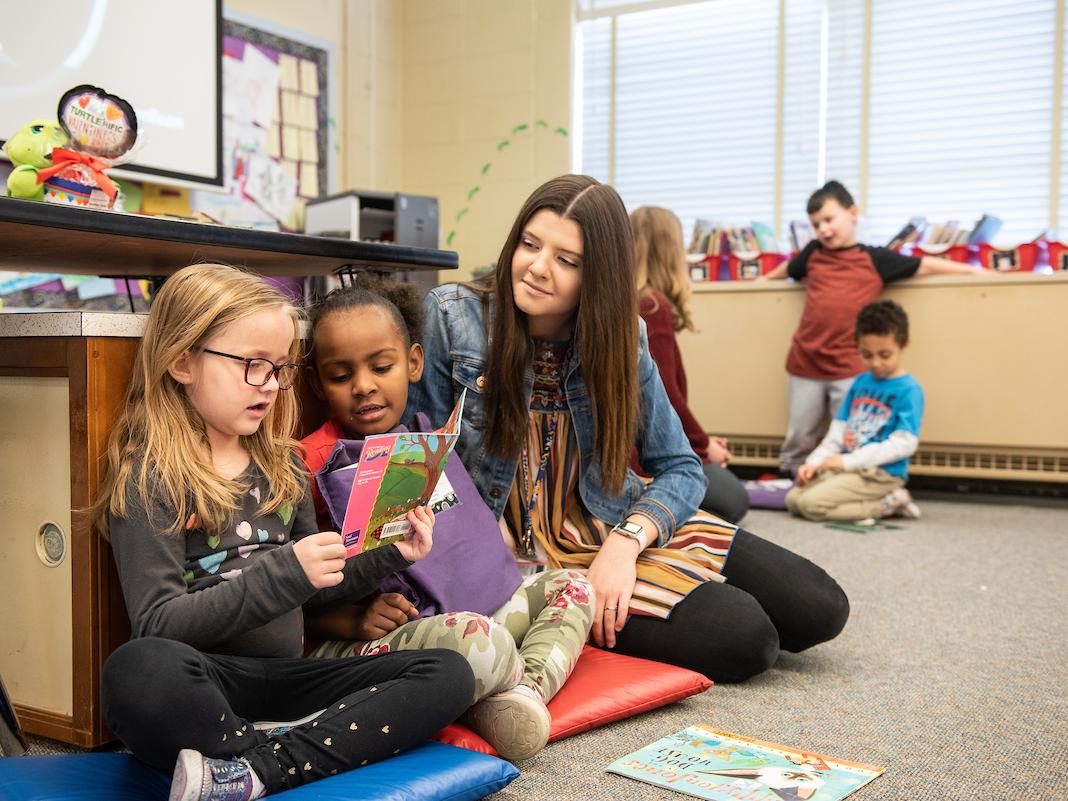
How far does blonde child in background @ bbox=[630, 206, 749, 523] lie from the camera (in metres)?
2.78

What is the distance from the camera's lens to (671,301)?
2.92 metres

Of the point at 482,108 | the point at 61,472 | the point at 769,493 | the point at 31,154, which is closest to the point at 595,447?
the point at 61,472

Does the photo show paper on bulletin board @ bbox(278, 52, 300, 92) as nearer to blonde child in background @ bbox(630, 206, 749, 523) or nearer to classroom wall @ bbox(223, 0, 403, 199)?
classroom wall @ bbox(223, 0, 403, 199)

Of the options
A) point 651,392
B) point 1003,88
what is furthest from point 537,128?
point 651,392

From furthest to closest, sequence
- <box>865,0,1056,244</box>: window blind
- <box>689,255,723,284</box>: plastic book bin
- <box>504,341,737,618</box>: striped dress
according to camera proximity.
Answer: <box>689,255,723,284</box>: plastic book bin < <box>865,0,1056,244</box>: window blind < <box>504,341,737,618</box>: striped dress

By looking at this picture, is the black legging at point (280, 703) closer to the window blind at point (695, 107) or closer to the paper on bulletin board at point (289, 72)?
the window blind at point (695, 107)

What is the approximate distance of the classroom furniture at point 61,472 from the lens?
1.23m

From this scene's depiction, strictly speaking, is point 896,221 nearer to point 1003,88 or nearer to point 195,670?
point 1003,88

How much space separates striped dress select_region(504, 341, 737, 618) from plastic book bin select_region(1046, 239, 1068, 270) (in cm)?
265

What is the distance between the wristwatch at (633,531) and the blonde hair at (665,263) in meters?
1.33

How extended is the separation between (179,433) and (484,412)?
56 centimetres

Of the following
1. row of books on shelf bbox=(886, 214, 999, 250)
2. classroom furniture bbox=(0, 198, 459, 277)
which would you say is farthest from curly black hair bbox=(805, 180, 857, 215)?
classroom furniture bbox=(0, 198, 459, 277)

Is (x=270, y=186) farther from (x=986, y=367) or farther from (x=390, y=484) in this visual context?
(x=390, y=484)

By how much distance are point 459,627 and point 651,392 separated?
2.02ft
